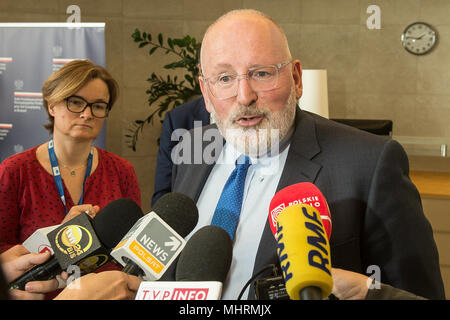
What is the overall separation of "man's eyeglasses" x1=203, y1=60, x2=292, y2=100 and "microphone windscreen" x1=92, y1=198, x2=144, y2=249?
44 centimetres

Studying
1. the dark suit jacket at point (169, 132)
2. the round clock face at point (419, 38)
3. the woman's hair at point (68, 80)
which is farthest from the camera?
the round clock face at point (419, 38)

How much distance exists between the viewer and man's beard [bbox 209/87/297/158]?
1.46 m

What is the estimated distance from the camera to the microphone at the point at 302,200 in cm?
106

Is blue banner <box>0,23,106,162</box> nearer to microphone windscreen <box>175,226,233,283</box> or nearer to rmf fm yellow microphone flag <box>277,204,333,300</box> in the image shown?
microphone windscreen <box>175,226,233,283</box>

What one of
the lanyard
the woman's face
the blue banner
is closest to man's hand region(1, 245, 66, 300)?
the lanyard

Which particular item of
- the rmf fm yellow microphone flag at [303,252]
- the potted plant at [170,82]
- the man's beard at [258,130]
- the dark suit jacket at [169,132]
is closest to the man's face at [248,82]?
the man's beard at [258,130]

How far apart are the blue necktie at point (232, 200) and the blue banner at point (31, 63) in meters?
2.10

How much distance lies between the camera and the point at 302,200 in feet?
3.49

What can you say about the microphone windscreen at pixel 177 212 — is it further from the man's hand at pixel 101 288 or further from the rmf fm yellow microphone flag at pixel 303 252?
the rmf fm yellow microphone flag at pixel 303 252

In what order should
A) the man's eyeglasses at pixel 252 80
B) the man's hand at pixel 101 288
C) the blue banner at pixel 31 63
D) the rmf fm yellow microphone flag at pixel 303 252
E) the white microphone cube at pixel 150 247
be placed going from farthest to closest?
the blue banner at pixel 31 63
the man's eyeglasses at pixel 252 80
the white microphone cube at pixel 150 247
the man's hand at pixel 101 288
the rmf fm yellow microphone flag at pixel 303 252

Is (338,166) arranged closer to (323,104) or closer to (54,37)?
(323,104)

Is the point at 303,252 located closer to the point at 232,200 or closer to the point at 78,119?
the point at 232,200

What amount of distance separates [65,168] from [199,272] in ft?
5.43

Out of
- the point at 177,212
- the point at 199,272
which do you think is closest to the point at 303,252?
the point at 199,272
